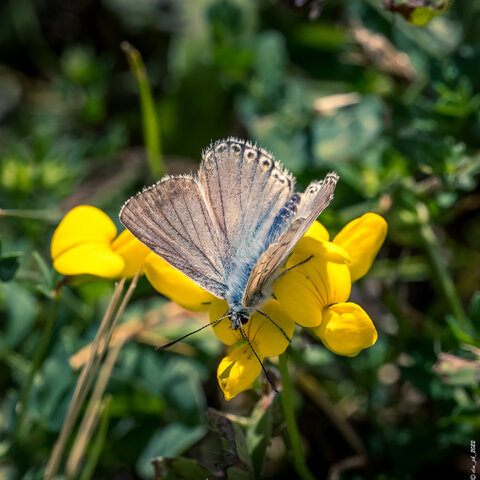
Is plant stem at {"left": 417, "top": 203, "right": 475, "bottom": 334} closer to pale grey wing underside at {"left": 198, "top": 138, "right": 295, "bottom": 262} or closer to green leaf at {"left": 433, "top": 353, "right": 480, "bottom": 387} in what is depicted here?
green leaf at {"left": 433, "top": 353, "right": 480, "bottom": 387}

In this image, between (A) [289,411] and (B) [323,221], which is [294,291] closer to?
(A) [289,411]

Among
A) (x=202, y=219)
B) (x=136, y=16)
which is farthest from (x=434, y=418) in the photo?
(x=136, y=16)

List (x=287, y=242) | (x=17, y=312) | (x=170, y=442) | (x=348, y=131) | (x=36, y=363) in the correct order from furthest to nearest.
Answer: (x=348, y=131) < (x=17, y=312) < (x=170, y=442) < (x=36, y=363) < (x=287, y=242)

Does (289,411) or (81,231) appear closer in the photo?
(289,411)

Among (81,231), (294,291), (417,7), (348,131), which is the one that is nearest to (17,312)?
(81,231)

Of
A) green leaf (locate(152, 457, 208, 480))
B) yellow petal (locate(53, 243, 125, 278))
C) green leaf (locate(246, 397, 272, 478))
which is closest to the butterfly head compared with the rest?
green leaf (locate(246, 397, 272, 478))
